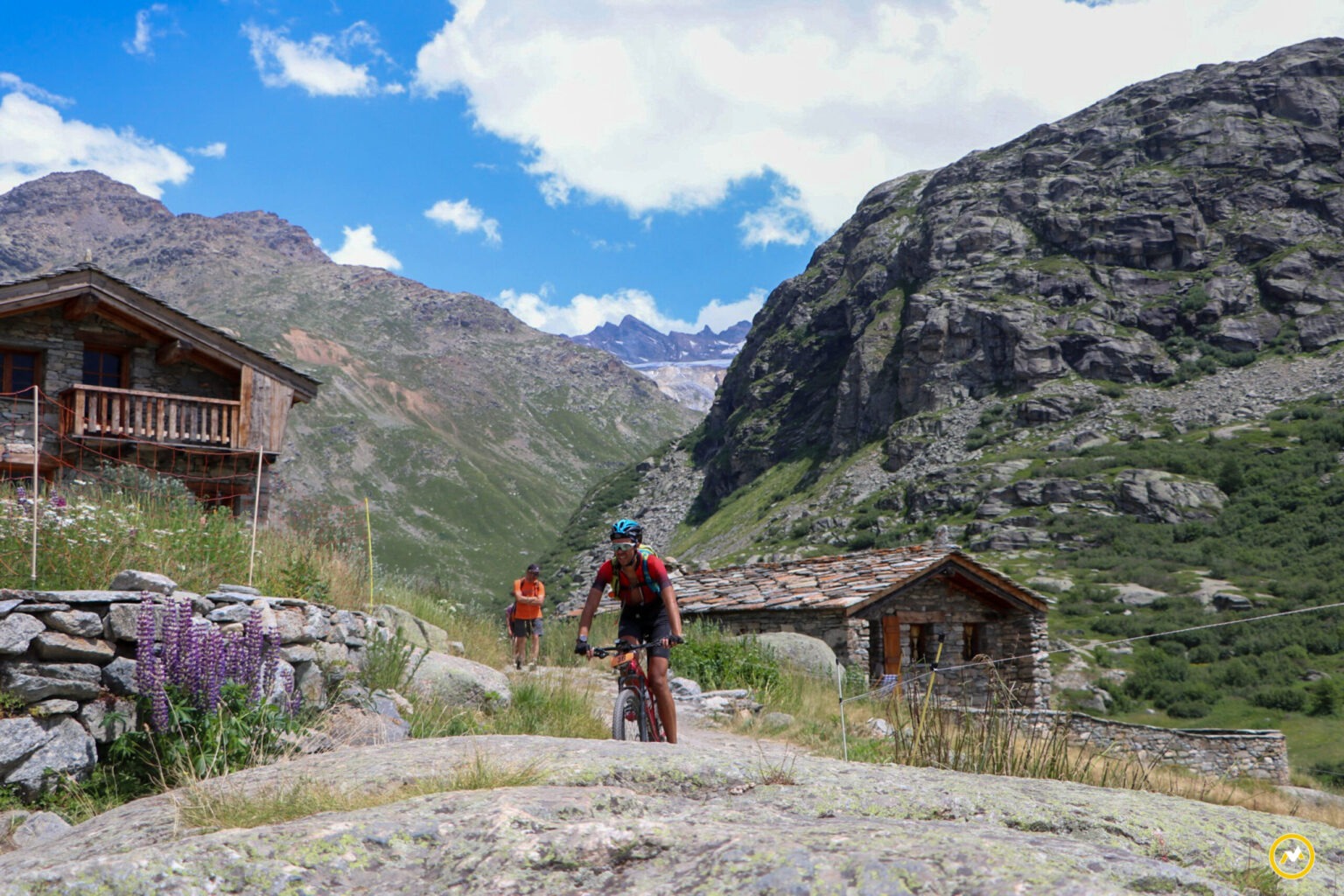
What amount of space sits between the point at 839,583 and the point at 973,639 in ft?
12.4

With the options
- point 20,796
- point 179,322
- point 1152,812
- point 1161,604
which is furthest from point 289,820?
point 1161,604

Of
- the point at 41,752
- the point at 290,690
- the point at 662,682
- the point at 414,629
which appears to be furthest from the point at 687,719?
the point at 41,752

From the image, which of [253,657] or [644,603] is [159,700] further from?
[644,603]

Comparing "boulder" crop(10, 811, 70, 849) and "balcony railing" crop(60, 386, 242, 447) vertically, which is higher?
"balcony railing" crop(60, 386, 242, 447)

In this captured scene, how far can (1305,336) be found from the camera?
221 feet

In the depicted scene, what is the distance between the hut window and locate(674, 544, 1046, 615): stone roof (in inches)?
42.7

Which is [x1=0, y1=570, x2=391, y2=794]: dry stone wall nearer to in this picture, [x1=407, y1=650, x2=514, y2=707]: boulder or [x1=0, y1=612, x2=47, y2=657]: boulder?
[x1=0, y1=612, x2=47, y2=657]: boulder

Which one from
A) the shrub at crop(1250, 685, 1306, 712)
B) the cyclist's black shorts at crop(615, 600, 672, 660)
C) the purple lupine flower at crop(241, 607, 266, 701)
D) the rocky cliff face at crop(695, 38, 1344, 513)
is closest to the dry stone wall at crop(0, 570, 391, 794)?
the purple lupine flower at crop(241, 607, 266, 701)

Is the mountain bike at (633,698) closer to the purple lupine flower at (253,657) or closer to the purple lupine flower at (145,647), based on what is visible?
the purple lupine flower at (253,657)

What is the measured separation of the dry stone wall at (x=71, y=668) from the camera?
5652mm

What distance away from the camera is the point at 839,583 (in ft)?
70.6

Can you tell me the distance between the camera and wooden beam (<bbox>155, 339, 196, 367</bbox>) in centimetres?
1688

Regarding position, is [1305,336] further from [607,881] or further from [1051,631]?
[607,881]

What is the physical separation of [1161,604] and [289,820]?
154 ft
